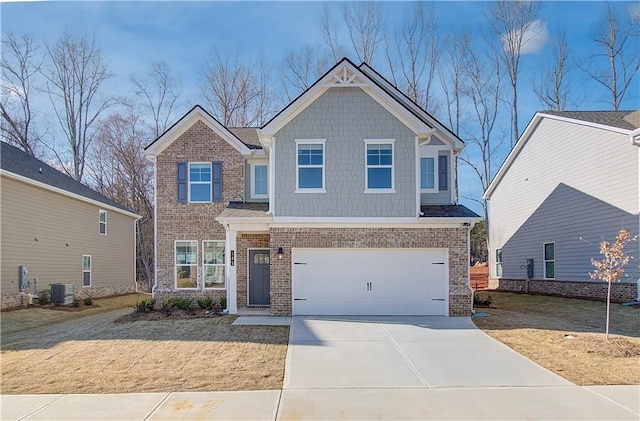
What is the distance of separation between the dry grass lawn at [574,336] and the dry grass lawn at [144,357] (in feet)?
17.4

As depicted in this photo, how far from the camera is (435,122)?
53.9 ft

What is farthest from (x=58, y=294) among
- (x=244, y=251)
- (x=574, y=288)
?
(x=574, y=288)

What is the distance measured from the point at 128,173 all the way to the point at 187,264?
67.3 ft

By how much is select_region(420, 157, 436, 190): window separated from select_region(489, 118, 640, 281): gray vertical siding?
6150mm

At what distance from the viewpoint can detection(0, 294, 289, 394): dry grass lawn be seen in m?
8.24

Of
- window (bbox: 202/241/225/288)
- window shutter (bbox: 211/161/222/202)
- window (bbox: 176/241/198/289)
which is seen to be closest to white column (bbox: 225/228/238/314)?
window (bbox: 202/241/225/288)

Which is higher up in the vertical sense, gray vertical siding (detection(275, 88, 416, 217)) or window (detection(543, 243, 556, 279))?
gray vertical siding (detection(275, 88, 416, 217))

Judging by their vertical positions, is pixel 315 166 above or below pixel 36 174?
below

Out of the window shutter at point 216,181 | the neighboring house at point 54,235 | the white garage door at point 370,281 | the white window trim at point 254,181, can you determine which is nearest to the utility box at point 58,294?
the neighboring house at point 54,235

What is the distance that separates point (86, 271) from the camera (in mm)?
22969

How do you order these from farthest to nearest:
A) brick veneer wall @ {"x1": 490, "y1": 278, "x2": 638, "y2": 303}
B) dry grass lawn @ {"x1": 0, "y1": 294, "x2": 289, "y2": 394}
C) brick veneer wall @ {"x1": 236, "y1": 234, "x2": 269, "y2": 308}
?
brick veneer wall @ {"x1": 236, "y1": 234, "x2": 269, "y2": 308}
brick veneer wall @ {"x1": 490, "y1": 278, "x2": 638, "y2": 303}
dry grass lawn @ {"x1": 0, "y1": 294, "x2": 289, "y2": 394}

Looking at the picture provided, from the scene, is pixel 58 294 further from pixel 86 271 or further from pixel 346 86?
pixel 346 86

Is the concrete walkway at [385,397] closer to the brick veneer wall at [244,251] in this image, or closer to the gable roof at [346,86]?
the brick veneer wall at [244,251]

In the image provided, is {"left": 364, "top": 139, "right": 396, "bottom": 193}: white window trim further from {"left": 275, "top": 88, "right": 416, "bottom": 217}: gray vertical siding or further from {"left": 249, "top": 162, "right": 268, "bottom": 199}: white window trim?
{"left": 249, "top": 162, "right": 268, "bottom": 199}: white window trim
